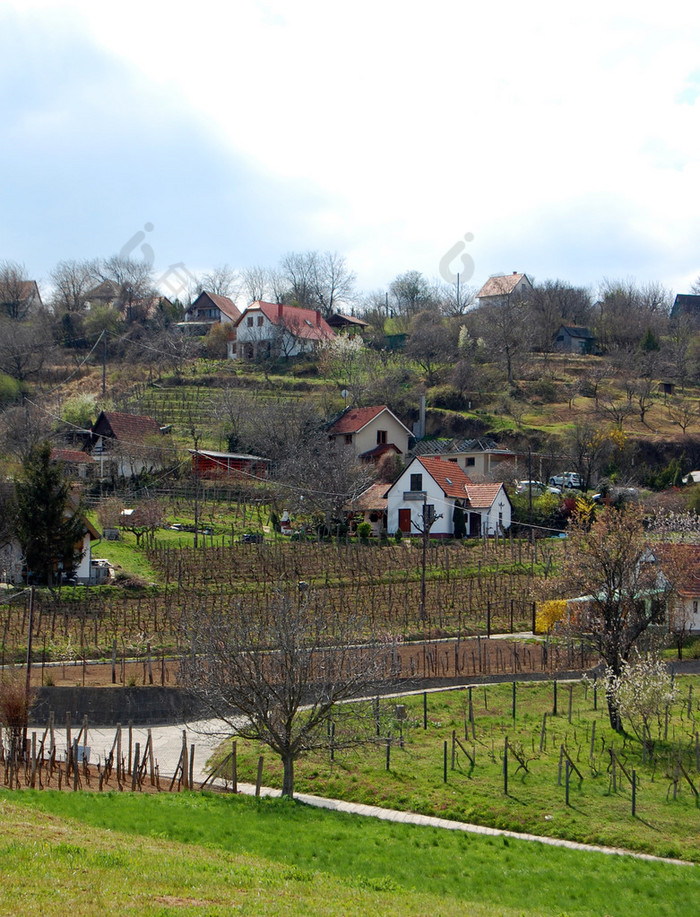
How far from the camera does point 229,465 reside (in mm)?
64250

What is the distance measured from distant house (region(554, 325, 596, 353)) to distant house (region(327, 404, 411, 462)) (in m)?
31.5

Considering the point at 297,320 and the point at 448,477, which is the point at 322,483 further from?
the point at 297,320

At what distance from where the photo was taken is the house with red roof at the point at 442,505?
54938 millimetres

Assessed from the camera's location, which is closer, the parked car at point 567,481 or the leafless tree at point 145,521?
the leafless tree at point 145,521

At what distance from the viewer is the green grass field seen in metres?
11.4

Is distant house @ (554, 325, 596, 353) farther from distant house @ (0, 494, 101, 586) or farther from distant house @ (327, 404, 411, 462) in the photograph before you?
distant house @ (0, 494, 101, 586)

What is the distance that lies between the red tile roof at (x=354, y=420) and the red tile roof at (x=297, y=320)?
76.4ft

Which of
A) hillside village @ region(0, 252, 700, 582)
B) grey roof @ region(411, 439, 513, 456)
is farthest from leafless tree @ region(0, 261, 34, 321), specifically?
grey roof @ region(411, 439, 513, 456)

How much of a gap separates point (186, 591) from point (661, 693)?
20.4 meters

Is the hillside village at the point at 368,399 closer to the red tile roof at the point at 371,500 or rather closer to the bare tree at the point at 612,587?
the red tile roof at the point at 371,500

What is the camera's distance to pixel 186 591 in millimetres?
38094

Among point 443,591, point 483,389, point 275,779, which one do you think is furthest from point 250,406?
point 275,779

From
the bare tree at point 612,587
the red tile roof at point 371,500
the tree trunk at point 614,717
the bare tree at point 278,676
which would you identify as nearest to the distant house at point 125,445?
the red tile roof at point 371,500

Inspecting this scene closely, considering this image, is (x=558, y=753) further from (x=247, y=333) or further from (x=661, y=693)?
(x=247, y=333)
